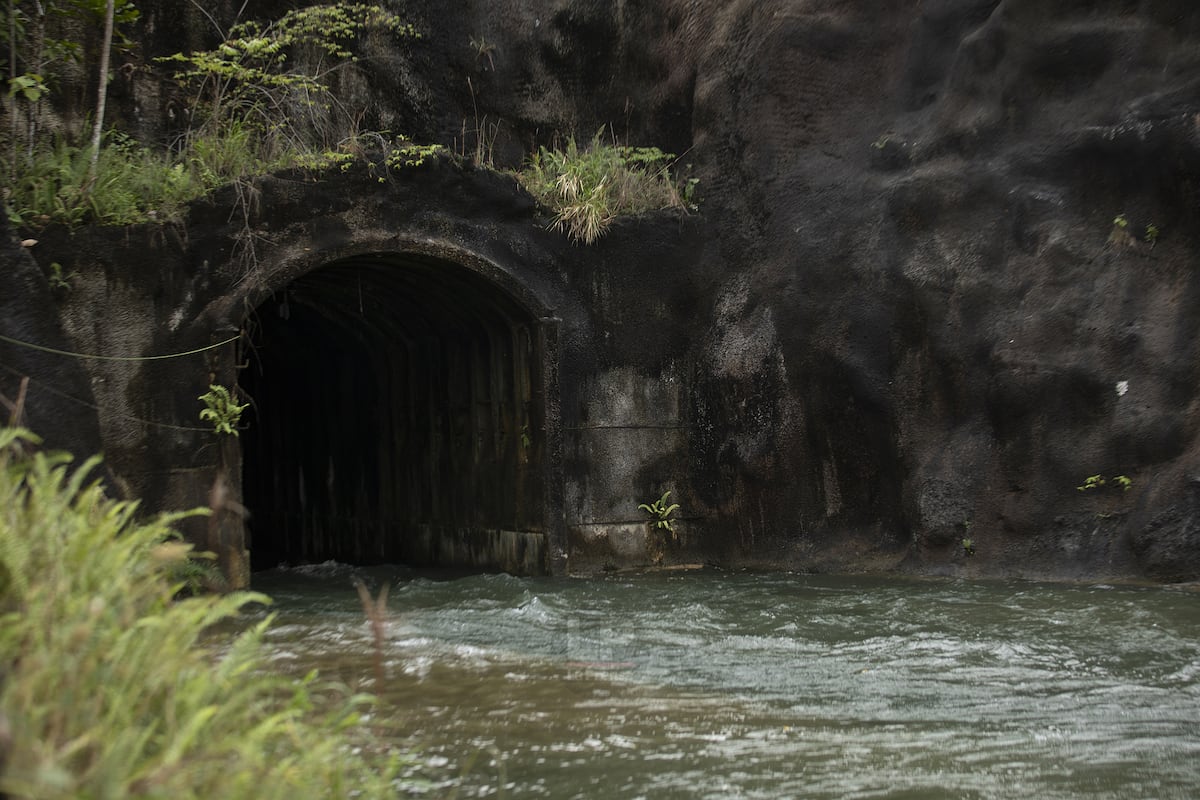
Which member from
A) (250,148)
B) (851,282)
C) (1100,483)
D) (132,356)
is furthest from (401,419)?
(1100,483)

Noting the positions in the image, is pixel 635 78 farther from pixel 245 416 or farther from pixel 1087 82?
pixel 245 416

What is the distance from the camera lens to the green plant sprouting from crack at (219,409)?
27.9 feet

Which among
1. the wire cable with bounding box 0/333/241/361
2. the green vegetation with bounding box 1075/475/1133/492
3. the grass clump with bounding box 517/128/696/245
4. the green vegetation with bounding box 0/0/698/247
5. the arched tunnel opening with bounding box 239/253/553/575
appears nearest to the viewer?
the wire cable with bounding box 0/333/241/361

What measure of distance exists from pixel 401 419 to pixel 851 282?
5.25 metres

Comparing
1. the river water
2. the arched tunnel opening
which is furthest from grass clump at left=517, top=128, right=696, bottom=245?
the river water

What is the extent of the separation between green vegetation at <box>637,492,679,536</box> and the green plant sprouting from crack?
365 centimetres

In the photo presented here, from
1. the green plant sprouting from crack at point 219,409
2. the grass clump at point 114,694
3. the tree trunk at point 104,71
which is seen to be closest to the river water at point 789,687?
the grass clump at point 114,694

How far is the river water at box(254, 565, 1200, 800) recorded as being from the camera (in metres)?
3.94

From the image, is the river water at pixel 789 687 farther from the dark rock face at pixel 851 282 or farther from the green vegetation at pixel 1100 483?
the dark rock face at pixel 851 282

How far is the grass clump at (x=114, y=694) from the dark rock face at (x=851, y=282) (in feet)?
15.3

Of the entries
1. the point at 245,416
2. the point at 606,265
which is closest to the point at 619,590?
the point at 606,265

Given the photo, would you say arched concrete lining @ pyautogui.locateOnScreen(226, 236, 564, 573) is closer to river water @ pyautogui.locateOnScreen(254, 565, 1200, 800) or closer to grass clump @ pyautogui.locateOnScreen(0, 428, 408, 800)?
river water @ pyautogui.locateOnScreen(254, 565, 1200, 800)

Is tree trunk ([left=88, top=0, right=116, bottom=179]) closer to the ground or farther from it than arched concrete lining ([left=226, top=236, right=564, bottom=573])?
farther from it

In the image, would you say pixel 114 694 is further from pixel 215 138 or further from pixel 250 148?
pixel 250 148
